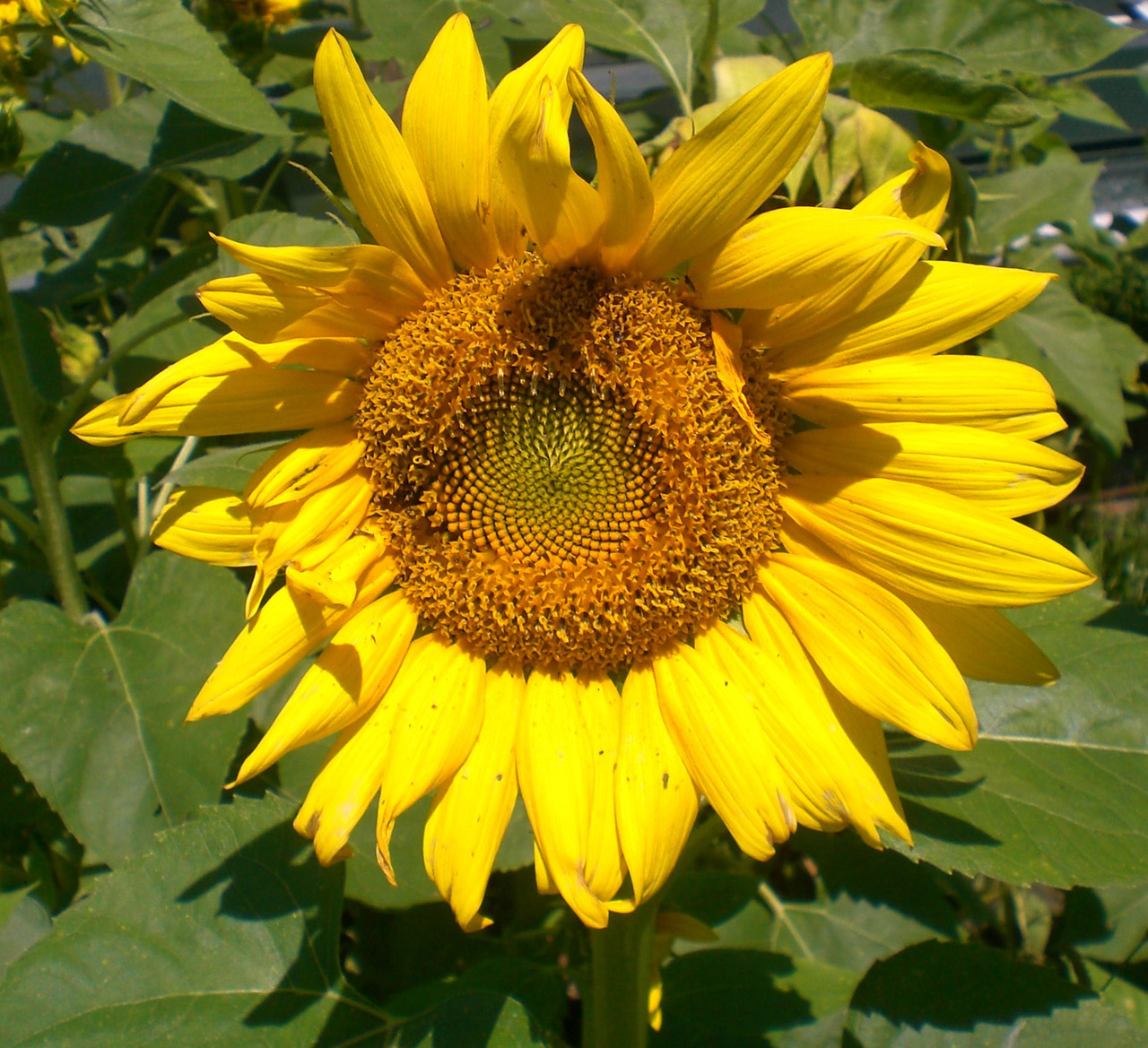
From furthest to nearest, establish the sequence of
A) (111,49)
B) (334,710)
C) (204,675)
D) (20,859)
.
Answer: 1. (20,859)
2. (204,675)
3. (111,49)
4. (334,710)

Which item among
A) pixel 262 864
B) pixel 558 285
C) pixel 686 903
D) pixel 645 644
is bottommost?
pixel 686 903

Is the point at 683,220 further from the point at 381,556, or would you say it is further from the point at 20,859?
the point at 20,859

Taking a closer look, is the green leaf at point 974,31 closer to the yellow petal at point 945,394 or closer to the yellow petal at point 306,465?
the yellow petal at point 945,394

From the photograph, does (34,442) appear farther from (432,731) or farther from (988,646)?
(988,646)

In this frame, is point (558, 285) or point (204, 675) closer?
point (558, 285)

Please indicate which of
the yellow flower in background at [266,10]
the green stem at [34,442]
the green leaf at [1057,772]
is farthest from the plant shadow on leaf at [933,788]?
the yellow flower in background at [266,10]

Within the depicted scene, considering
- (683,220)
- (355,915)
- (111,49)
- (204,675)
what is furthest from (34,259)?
(683,220)
